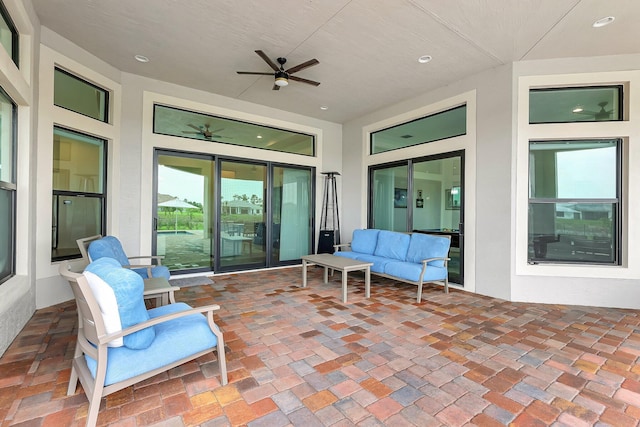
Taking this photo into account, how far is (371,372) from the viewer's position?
2.28 m

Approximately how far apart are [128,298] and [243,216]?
421 cm

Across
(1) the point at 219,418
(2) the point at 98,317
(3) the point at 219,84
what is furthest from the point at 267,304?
(3) the point at 219,84

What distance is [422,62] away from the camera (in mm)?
4219

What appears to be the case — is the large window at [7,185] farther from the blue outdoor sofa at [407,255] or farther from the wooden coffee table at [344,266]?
the blue outdoor sofa at [407,255]

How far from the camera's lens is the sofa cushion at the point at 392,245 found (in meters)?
4.91

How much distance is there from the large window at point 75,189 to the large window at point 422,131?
491 centimetres

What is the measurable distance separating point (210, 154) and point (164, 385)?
13.6ft

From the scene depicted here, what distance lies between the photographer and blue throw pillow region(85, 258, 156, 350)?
1.68 m

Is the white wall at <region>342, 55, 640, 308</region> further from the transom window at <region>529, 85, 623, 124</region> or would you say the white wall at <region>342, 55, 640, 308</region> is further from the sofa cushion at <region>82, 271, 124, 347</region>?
the sofa cushion at <region>82, 271, 124, 347</region>

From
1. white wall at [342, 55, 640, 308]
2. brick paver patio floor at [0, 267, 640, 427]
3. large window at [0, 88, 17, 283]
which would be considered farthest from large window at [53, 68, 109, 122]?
white wall at [342, 55, 640, 308]

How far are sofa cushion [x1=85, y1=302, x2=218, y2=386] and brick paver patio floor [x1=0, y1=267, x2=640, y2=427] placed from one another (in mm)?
278

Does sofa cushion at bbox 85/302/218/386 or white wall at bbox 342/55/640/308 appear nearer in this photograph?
sofa cushion at bbox 85/302/218/386

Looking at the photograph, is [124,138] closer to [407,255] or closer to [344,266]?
[344,266]

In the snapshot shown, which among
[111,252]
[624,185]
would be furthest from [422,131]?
[111,252]
